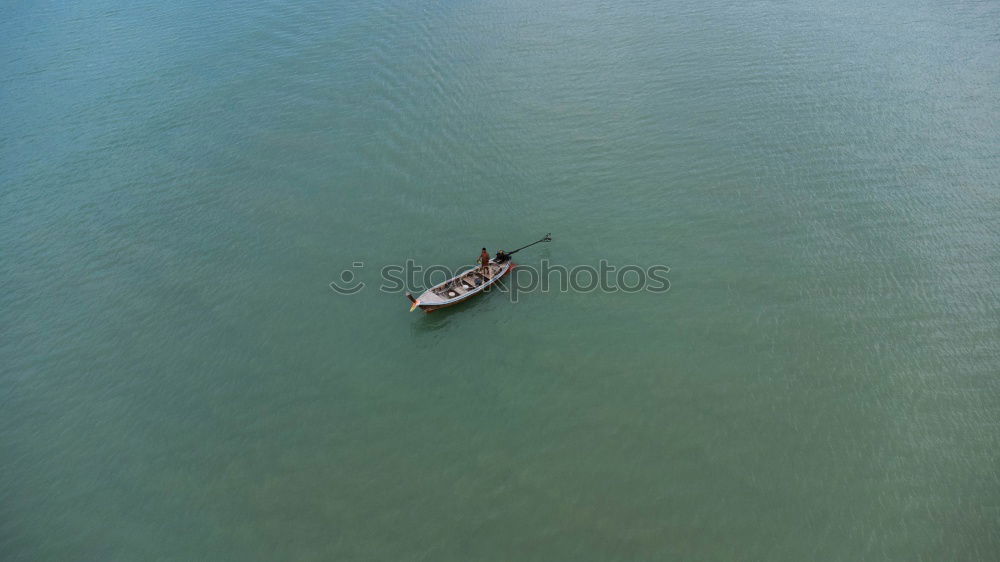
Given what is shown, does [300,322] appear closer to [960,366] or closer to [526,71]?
[526,71]

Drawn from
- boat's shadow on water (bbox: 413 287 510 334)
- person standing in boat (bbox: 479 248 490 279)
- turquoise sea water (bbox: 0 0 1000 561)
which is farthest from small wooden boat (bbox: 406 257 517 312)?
turquoise sea water (bbox: 0 0 1000 561)

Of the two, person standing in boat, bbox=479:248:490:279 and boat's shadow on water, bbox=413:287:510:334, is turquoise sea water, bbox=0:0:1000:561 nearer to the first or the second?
boat's shadow on water, bbox=413:287:510:334

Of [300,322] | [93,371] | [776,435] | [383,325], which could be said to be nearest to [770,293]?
[776,435]

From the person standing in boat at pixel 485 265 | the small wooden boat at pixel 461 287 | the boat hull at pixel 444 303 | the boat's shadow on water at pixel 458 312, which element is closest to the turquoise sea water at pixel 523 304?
the boat's shadow on water at pixel 458 312

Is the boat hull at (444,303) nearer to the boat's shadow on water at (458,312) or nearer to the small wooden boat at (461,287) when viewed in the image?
the small wooden boat at (461,287)

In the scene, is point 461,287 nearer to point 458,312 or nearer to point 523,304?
point 458,312

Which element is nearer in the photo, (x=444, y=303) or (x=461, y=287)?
(x=444, y=303)

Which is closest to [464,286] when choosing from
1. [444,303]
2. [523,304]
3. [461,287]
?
[461,287]
